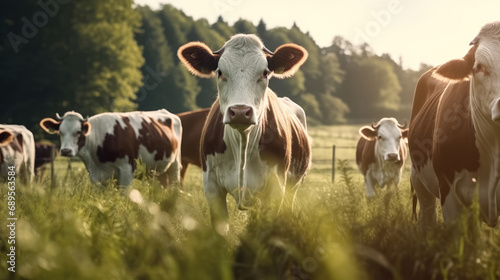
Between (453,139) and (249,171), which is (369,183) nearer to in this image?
(249,171)

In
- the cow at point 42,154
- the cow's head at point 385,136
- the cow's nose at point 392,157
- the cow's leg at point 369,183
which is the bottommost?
the cow at point 42,154

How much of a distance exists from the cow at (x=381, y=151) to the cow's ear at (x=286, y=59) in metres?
6.44

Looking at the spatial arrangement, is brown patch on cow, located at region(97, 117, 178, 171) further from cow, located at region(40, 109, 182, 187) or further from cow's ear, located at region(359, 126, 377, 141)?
cow's ear, located at region(359, 126, 377, 141)

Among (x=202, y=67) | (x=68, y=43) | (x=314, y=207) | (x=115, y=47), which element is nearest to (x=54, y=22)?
(x=68, y=43)

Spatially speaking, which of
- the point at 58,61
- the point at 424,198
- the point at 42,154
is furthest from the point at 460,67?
the point at 58,61

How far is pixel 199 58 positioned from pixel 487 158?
2589 millimetres

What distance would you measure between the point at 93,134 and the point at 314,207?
8350 millimetres

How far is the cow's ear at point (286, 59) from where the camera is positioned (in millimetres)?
4797

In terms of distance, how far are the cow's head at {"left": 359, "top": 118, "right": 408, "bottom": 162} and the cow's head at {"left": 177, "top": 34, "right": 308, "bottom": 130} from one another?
6.79 metres

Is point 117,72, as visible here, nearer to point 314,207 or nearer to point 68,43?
point 68,43

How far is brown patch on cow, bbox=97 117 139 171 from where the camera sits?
10375mm

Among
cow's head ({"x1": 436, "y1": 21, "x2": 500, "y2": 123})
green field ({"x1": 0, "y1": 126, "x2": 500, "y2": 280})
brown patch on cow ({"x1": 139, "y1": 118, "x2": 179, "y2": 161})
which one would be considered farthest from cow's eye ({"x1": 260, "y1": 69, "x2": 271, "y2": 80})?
brown patch on cow ({"x1": 139, "y1": 118, "x2": 179, "y2": 161})

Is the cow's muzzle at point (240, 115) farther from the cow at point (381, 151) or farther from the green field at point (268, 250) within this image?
the cow at point (381, 151)

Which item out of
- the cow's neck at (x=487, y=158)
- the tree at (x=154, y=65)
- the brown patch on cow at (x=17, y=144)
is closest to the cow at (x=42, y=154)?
the brown patch on cow at (x=17, y=144)
